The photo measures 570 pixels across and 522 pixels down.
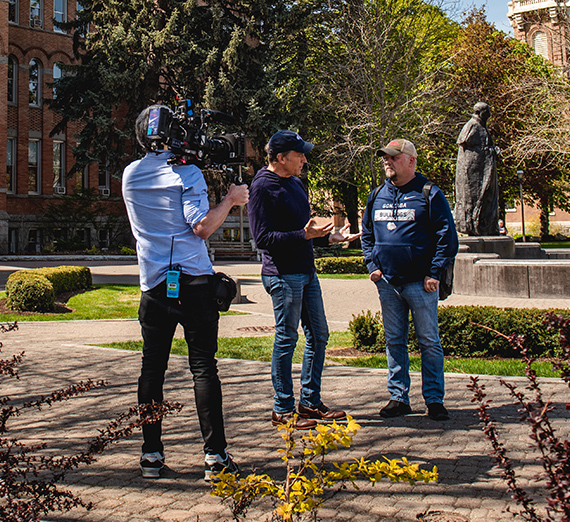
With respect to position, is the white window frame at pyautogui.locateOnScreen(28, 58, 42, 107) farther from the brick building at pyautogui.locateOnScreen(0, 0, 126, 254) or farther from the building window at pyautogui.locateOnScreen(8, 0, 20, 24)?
the building window at pyautogui.locateOnScreen(8, 0, 20, 24)

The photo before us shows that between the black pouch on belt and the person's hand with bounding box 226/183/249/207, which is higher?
the person's hand with bounding box 226/183/249/207

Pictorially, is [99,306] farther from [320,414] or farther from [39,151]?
[39,151]

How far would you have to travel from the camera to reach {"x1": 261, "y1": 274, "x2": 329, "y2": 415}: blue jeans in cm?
457

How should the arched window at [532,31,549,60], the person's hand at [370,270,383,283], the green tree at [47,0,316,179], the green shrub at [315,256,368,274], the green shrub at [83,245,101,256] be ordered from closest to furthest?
the person's hand at [370,270,383,283], the green shrub at [315,256,368,274], the green tree at [47,0,316,179], the green shrub at [83,245,101,256], the arched window at [532,31,549,60]

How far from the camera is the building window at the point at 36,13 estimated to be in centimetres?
3406

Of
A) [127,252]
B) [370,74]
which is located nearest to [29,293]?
[127,252]

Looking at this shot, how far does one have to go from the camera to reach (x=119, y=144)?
29.2m

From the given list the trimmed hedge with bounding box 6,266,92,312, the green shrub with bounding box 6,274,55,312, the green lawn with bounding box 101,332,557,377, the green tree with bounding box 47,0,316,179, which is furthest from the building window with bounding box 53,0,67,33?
the green lawn with bounding box 101,332,557,377

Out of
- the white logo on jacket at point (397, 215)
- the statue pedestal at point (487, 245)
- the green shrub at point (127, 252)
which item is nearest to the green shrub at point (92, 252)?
the green shrub at point (127, 252)

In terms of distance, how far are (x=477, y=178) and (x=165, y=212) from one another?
12.3 metres

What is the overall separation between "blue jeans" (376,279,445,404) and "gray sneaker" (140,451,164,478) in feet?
6.60

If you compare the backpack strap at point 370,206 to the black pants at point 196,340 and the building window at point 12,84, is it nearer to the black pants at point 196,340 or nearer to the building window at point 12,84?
the black pants at point 196,340

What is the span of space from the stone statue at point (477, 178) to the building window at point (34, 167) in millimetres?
26143

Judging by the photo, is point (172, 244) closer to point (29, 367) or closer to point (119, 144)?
point (29, 367)
